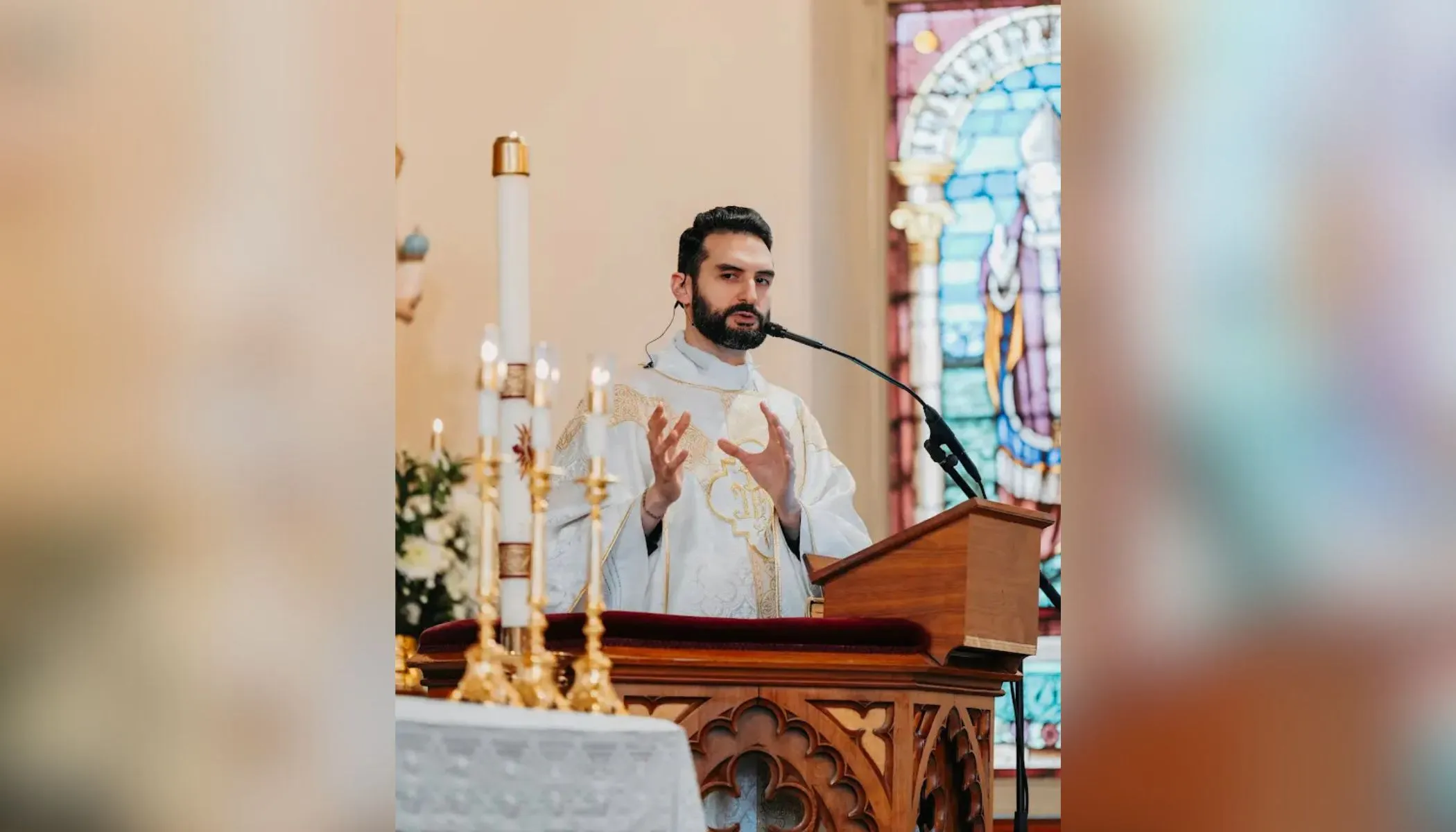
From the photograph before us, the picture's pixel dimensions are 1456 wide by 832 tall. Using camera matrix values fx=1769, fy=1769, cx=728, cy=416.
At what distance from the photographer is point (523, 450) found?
2572mm

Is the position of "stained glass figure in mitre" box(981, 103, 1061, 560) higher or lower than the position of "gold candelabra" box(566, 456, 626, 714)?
higher

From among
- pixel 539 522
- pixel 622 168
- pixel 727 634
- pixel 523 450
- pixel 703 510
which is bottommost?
pixel 727 634

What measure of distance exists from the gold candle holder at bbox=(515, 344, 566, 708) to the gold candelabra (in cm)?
3

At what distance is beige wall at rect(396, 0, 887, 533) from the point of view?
742 centimetres

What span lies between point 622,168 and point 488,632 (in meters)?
5.27

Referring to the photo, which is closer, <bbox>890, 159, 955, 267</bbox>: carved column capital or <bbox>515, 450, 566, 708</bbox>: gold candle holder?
<bbox>515, 450, 566, 708</bbox>: gold candle holder

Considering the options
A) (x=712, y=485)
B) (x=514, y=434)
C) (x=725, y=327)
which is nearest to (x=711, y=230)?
(x=725, y=327)

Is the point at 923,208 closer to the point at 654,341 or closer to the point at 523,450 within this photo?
the point at 654,341

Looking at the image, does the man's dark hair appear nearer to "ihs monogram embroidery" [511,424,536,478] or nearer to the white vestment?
the white vestment

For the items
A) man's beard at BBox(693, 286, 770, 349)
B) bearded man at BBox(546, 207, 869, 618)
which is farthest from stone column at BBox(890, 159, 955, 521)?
man's beard at BBox(693, 286, 770, 349)

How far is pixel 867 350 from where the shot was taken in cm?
766
